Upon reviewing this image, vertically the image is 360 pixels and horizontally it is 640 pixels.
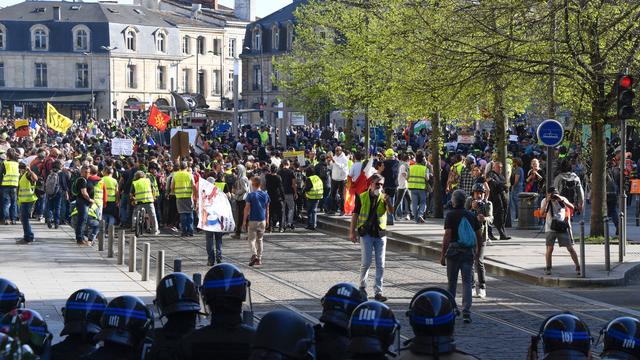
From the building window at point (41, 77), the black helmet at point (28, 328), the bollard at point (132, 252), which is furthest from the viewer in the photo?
the building window at point (41, 77)

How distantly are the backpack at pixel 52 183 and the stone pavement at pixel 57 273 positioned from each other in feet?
5.75

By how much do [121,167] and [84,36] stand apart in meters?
76.1

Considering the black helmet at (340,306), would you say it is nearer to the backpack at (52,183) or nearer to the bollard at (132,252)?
the bollard at (132,252)

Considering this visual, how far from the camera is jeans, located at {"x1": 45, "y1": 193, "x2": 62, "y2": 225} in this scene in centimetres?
2943

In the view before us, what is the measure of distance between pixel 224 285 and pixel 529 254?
16394 millimetres

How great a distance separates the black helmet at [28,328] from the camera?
Answer: 6.61 metres

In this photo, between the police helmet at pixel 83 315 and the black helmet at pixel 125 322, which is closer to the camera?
Answer: the black helmet at pixel 125 322

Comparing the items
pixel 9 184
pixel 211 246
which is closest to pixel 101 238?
pixel 211 246

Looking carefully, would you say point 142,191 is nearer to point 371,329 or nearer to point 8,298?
point 8,298

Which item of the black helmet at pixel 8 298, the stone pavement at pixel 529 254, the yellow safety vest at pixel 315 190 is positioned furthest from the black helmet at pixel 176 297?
the yellow safety vest at pixel 315 190

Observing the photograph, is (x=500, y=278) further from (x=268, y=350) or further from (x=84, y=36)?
(x=84, y=36)

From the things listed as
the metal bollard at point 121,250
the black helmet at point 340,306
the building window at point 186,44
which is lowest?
the metal bollard at point 121,250

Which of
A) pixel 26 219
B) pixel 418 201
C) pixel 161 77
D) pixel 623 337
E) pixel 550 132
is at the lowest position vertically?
pixel 623 337

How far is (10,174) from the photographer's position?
28.8 meters
